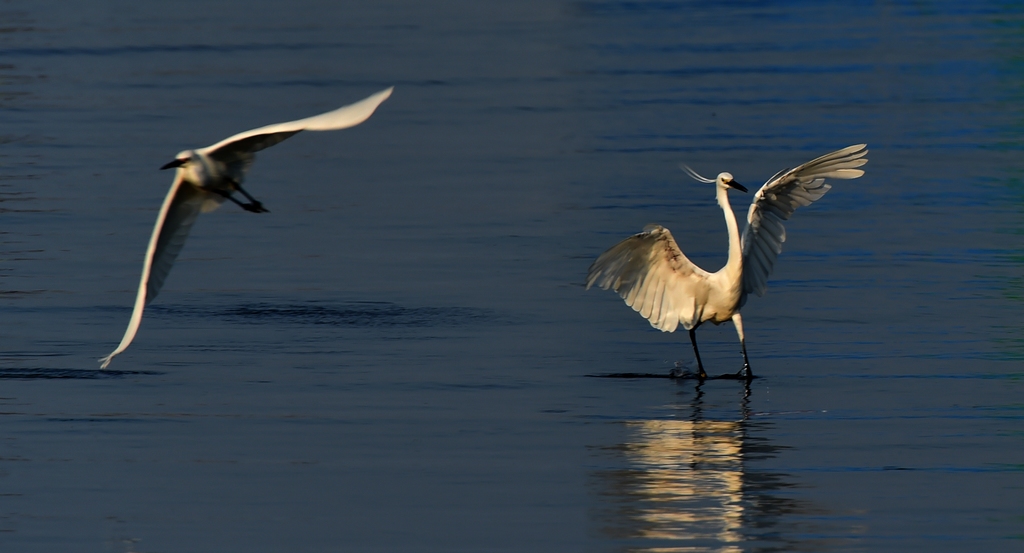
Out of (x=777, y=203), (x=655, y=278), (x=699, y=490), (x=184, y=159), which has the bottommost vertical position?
(x=699, y=490)

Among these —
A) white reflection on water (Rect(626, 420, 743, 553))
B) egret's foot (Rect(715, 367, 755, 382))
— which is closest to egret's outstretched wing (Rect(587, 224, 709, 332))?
egret's foot (Rect(715, 367, 755, 382))

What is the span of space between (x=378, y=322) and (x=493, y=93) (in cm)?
1240

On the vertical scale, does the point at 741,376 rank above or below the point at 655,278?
below

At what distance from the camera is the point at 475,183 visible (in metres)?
18.7

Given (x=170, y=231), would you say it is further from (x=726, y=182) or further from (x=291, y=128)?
(x=726, y=182)

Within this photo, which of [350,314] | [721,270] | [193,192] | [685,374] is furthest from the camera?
[350,314]

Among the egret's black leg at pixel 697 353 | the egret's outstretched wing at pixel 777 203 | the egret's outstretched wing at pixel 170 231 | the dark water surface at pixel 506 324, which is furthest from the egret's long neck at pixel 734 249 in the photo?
the egret's outstretched wing at pixel 170 231

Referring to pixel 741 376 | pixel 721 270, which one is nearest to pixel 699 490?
pixel 741 376

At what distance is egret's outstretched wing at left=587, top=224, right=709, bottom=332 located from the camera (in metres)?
12.4

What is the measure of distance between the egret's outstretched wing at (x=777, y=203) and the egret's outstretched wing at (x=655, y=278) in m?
0.43

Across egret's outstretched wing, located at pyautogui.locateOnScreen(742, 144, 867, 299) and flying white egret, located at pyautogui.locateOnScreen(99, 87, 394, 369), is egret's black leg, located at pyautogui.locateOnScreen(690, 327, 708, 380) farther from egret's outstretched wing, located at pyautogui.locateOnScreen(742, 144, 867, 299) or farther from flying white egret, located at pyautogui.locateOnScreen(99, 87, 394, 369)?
flying white egret, located at pyautogui.locateOnScreen(99, 87, 394, 369)

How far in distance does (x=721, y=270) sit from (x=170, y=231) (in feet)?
12.7

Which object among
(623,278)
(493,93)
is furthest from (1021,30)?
(623,278)

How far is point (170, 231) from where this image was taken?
10.9m
